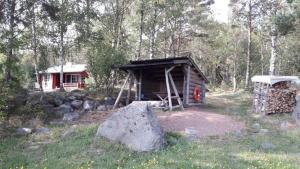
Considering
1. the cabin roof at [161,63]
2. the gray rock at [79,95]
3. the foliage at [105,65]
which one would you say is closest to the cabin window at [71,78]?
the foliage at [105,65]

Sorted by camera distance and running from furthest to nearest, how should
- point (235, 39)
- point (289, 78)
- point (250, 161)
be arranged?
point (235, 39) < point (289, 78) < point (250, 161)

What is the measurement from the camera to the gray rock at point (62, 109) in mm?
16233

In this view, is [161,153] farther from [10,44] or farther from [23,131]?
[10,44]

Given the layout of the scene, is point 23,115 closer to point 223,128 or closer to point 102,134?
point 102,134

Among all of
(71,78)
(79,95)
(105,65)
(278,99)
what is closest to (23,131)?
(79,95)

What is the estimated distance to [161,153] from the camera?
9031 millimetres

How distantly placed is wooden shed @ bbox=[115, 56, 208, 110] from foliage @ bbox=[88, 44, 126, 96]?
1.47m

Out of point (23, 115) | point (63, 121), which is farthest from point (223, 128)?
point (23, 115)

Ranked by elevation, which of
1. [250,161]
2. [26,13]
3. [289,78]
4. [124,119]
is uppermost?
[26,13]

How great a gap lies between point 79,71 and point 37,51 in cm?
1115

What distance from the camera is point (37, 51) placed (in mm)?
25125

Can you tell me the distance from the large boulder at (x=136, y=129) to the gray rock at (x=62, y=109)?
21.0ft

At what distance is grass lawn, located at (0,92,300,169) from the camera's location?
8000 millimetres

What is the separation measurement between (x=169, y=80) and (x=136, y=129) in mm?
10296
